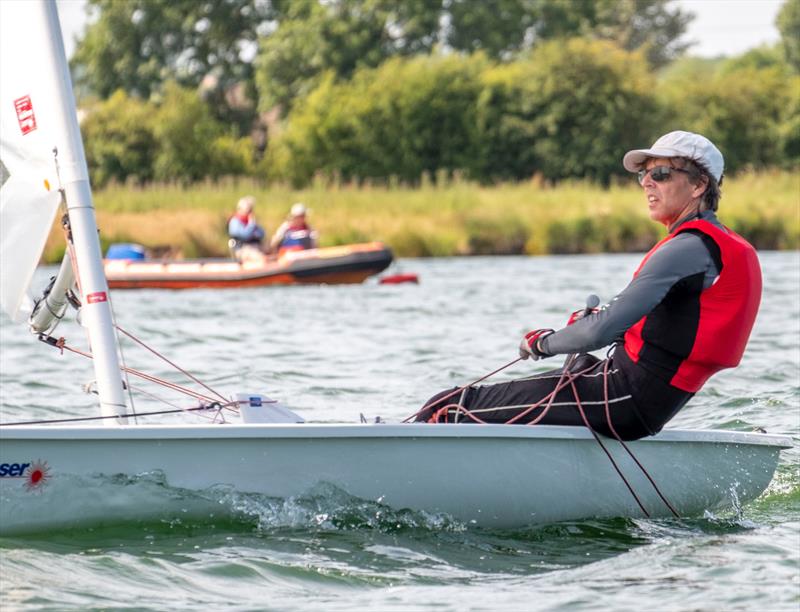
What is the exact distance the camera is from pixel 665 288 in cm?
382

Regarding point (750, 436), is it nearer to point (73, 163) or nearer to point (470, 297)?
point (73, 163)

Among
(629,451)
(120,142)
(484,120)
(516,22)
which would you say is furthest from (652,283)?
(516,22)

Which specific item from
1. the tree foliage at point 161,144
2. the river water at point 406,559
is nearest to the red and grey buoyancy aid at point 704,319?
the river water at point 406,559

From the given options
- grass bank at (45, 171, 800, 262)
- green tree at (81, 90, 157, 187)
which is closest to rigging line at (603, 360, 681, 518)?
grass bank at (45, 171, 800, 262)

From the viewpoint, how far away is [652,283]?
381 centimetres

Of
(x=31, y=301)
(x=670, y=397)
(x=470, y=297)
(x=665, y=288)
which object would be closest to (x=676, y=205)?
(x=665, y=288)

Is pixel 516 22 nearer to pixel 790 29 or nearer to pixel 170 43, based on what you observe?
pixel 170 43

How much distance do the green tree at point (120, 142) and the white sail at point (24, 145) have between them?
2724 cm

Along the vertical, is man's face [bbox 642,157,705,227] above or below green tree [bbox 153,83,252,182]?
above

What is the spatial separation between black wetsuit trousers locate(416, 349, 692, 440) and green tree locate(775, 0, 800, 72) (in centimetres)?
5109

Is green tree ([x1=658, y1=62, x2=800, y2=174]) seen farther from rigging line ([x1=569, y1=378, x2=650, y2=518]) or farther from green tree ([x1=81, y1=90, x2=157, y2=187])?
rigging line ([x1=569, y1=378, x2=650, y2=518])

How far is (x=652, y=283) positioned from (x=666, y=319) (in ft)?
0.53

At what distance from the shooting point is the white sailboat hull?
3.69 meters

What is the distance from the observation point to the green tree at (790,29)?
5350cm
